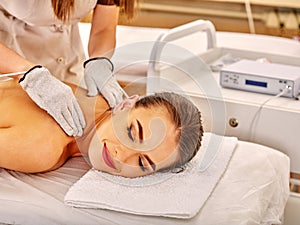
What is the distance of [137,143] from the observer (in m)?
1.50

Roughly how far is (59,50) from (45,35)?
0.08 m

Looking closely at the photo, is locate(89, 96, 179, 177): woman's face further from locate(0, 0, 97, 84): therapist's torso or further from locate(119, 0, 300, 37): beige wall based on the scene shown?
locate(119, 0, 300, 37): beige wall

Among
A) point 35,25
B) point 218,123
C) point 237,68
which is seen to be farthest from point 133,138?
point 237,68

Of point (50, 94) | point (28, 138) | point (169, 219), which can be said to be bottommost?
point (169, 219)

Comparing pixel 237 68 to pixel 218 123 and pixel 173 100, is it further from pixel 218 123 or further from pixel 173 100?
pixel 173 100

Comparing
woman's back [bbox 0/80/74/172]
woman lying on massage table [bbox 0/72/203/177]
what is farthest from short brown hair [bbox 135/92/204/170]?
woman's back [bbox 0/80/74/172]

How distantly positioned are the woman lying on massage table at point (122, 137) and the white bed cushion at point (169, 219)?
6 centimetres

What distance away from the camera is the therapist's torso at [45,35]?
1773 mm

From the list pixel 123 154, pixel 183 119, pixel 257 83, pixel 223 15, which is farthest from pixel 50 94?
pixel 223 15

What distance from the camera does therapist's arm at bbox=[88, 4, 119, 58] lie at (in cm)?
199

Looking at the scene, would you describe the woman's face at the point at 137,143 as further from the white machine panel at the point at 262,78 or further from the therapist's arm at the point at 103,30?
the white machine panel at the point at 262,78

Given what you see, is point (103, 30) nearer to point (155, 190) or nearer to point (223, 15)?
point (155, 190)

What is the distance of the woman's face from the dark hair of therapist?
0.11 m

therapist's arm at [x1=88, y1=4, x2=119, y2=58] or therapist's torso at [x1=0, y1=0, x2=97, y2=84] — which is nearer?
therapist's torso at [x1=0, y1=0, x2=97, y2=84]
